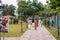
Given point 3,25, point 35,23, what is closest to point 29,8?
point 35,23

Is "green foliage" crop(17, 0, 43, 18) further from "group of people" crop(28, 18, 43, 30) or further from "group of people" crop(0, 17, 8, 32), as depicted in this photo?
"group of people" crop(0, 17, 8, 32)

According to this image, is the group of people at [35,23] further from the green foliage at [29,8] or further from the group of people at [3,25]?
the green foliage at [29,8]

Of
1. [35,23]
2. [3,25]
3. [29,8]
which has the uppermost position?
[3,25]

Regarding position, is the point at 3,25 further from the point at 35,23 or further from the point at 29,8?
the point at 29,8

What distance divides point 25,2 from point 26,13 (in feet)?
12.4

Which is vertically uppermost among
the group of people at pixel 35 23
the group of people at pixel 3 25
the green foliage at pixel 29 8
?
the group of people at pixel 3 25

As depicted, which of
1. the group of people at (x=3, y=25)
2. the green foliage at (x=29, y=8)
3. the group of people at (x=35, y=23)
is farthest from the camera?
the green foliage at (x=29, y=8)

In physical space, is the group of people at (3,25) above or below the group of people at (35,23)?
above

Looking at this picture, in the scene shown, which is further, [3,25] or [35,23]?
[35,23]

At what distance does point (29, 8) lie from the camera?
9550 cm

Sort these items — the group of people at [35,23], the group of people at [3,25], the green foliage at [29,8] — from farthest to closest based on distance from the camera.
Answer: the green foliage at [29,8] < the group of people at [35,23] < the group of people at [3,25]

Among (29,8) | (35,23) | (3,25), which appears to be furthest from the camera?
(29,8)

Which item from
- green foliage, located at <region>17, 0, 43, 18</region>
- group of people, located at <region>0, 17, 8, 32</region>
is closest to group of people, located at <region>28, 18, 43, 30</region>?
group of people, located at <region>0, 17, 8, 32</region>

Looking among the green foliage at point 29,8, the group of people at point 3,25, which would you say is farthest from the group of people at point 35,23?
the green foliage at point 29,8
